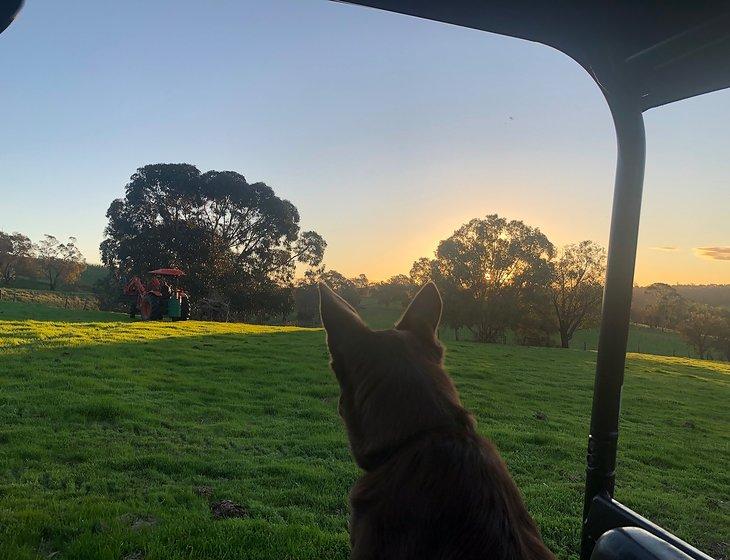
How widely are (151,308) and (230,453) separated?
21024mm

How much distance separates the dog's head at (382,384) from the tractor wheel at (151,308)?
84.0ft

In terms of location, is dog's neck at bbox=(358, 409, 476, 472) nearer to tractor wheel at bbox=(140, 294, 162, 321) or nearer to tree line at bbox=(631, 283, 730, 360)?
tractor wheel at bbox=(140, 294, 162, 321)

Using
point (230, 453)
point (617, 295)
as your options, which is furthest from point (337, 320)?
point (230, 453)

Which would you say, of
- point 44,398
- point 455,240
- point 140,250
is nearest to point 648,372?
point 455,240

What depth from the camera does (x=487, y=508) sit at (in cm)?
168

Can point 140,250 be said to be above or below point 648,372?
above

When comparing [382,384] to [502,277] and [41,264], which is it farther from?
[41,264]

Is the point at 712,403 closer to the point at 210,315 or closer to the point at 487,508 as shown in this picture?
the point at 487,508

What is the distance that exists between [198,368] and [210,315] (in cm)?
2680

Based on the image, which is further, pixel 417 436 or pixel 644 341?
pixel 644 341

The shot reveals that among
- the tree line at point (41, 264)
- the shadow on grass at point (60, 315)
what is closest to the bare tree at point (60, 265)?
the tree line at point (41, 264)

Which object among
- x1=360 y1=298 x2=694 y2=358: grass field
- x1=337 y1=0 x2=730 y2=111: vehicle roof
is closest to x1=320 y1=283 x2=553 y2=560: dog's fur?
x1=337 y1=0 x2=730 y2=111: vehicle roof

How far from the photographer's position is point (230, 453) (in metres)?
6.57

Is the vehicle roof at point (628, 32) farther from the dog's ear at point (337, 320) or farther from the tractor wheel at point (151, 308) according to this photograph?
the tractor wheel at point (151, 308)
